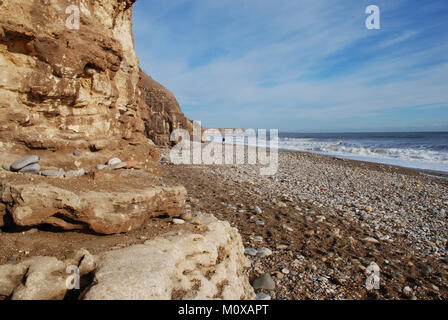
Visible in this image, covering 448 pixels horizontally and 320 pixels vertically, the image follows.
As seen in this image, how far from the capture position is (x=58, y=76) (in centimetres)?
406

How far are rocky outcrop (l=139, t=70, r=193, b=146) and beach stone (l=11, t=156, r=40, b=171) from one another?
16.7m

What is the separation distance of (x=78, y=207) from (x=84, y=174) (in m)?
1.21

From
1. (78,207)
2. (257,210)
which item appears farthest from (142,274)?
(257,210)

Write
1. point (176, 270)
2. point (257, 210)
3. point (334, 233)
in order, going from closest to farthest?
point (176, 270) < point (334, 233) < point (257, 210)

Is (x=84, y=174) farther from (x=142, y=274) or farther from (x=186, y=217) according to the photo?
(x=142, y=274)

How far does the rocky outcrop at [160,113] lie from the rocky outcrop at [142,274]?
1776 centimetres

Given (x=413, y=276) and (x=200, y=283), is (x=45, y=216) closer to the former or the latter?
(x=200, y=283)

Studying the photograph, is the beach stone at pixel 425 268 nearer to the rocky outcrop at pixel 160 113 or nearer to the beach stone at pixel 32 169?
the beach stone at pixel 32 169

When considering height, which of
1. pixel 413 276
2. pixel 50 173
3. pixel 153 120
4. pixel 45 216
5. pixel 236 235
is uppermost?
pixel 153 120

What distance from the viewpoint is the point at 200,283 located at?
2.74m

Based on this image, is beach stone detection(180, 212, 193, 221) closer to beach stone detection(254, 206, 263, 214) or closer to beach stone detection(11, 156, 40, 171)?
beach stone detection(11, 156, 40, 171)

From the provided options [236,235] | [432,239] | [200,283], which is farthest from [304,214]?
[200,283]

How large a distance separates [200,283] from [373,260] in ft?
12.8

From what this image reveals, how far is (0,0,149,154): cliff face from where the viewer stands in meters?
3.67
